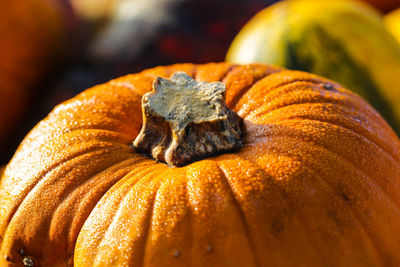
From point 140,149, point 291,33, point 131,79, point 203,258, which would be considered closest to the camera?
point 203,258

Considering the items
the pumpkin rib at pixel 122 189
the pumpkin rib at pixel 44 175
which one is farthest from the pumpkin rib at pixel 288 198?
the pumpkin rib at pixel 44 175

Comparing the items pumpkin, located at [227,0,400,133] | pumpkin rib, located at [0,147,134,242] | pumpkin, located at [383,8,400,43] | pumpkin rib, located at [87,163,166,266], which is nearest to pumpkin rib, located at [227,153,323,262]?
pumpkin rib, located at [87,163,166,266]

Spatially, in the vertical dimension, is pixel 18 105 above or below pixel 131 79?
below

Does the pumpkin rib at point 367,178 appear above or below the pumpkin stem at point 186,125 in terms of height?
below

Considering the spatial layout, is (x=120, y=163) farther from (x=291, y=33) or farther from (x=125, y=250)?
(x=291, y=33)

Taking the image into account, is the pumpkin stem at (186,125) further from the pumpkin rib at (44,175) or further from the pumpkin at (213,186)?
the pumpkin rib at (44,175)

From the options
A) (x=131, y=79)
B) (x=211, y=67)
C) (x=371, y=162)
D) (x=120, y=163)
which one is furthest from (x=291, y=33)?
(x=120, y=163)
